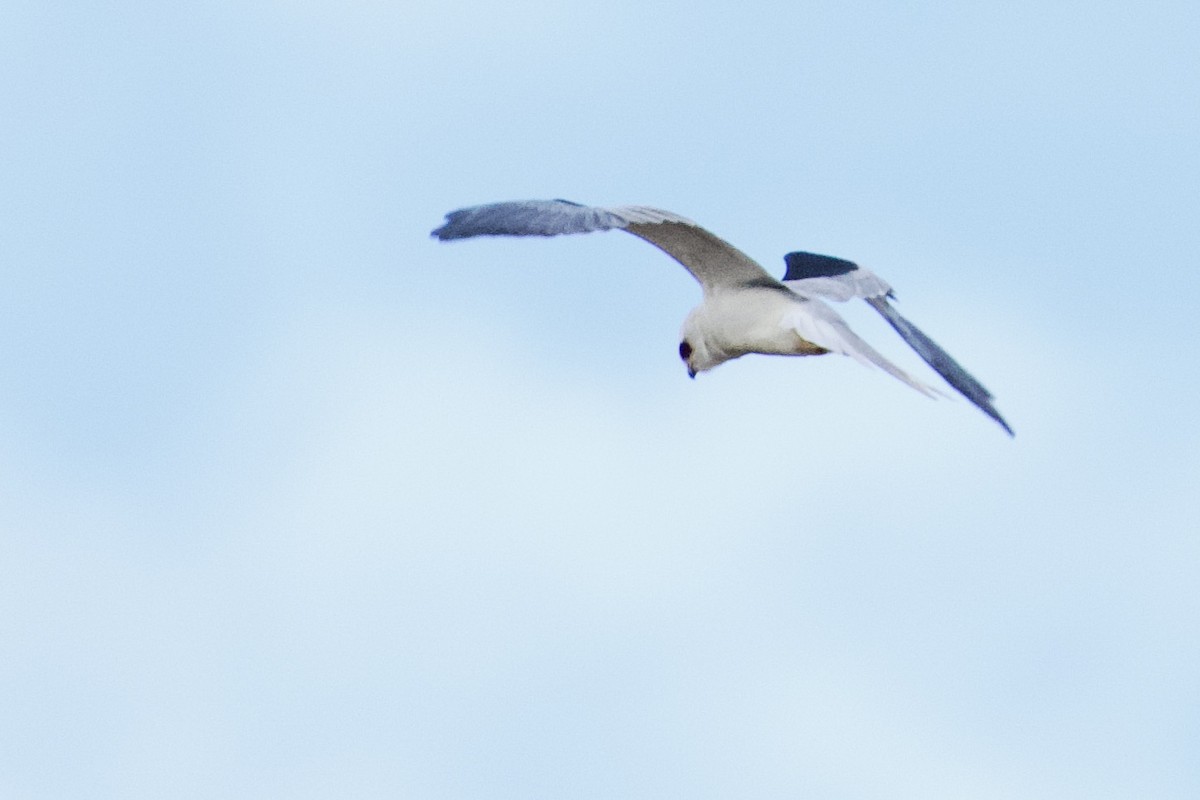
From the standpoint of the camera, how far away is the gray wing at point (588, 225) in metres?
9.80

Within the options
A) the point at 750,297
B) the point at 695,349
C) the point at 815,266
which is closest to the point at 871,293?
the point at 815,266

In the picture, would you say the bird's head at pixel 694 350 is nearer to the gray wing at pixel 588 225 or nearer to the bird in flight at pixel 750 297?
the bird in flight at pixel 750 297

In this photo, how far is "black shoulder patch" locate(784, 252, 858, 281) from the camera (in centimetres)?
1247

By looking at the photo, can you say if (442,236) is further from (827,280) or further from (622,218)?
(827,280)

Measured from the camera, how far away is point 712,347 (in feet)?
39.2

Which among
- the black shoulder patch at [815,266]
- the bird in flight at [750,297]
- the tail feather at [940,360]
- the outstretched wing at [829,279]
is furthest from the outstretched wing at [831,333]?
the black shoulder patch at [815,266]

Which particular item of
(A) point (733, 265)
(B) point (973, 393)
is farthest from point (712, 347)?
(B) point (973, 393)

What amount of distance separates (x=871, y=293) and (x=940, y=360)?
66cm

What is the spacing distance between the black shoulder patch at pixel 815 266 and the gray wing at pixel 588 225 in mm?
997

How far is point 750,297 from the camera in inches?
453

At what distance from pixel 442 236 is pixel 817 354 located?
248 centimetres

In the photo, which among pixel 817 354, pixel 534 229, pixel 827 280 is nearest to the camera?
pixel 534 229

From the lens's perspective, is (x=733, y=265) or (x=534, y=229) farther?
(x=733, y=265)

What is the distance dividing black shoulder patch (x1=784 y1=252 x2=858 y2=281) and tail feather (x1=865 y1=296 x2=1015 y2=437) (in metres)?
0.32
